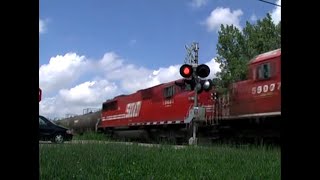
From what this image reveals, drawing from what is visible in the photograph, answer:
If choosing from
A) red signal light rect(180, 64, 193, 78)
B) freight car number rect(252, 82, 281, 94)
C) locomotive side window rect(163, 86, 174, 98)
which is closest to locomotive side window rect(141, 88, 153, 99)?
locomotive side window rect(163, 86, 174, 98)

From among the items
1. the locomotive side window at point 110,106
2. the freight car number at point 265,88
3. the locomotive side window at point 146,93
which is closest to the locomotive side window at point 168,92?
the locomotive side window at point 146,93

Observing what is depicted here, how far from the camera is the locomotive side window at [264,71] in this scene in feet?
58.6

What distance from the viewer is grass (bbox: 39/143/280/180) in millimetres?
6633

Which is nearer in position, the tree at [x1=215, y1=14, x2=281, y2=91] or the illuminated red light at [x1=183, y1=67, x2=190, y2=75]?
the illuminated red light at [x1=183, y1=67, x2=190, y2=75]

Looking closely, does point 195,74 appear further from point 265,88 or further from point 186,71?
point 265,88

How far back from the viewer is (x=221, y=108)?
813 inches

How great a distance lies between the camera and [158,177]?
6.56m

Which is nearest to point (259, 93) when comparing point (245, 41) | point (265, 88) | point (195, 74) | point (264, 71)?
point (265, 88)

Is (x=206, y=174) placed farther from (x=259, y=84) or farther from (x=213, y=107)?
(x=213, y=107)

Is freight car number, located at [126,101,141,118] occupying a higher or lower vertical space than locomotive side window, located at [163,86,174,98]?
lower

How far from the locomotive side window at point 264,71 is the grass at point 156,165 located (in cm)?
877

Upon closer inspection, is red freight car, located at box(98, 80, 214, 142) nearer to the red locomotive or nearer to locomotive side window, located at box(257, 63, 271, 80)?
the red locomotive
